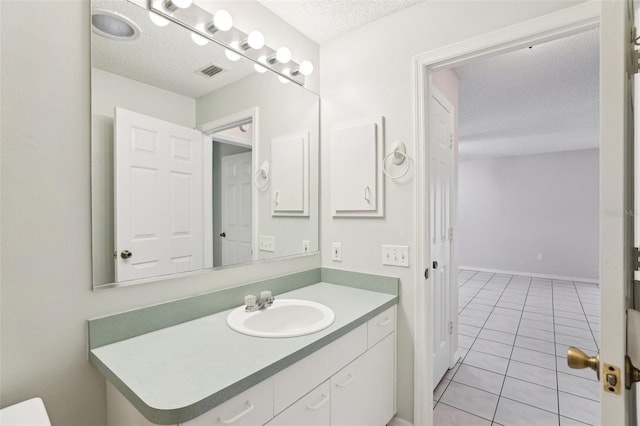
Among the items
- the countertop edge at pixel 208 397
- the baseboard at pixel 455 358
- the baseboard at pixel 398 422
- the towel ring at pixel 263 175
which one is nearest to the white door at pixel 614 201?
the countertop edge at pixel 208 397

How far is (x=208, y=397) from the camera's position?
812mm

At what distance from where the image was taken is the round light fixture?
1120mm

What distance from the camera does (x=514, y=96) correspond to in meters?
3.12

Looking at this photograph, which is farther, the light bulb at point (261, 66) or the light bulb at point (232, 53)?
the light bulb at point (261, 66)

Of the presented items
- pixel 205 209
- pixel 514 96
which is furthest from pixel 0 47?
pixel 514 96

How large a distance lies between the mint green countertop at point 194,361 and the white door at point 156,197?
262 mm

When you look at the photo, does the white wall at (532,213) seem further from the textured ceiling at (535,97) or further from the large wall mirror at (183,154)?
the large wall mirror at (183,154)

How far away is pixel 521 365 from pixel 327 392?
2.13m

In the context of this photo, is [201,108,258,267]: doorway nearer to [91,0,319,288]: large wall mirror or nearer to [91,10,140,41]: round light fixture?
[91,0,319,288]: large wall mirror

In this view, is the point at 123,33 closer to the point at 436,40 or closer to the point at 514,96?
the point at 436,40

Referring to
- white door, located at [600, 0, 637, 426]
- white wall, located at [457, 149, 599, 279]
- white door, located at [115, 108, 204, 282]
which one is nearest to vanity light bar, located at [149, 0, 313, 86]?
white door, located at [115, 108, 204, 282]

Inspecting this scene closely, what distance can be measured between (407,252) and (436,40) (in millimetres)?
1124

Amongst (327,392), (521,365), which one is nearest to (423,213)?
(327,392)

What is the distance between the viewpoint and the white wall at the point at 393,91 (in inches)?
61.9
